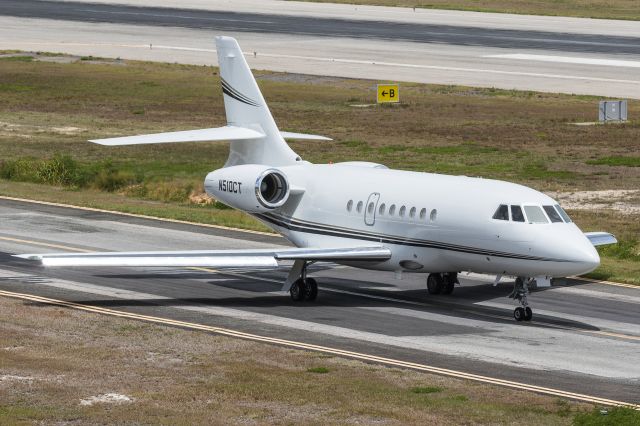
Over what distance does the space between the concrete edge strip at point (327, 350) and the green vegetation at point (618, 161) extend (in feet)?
117

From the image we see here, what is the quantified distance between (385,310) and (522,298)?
388 centimetres

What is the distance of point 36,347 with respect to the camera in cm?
3180

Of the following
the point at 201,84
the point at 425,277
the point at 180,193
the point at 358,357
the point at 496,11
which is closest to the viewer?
the point at 358,357

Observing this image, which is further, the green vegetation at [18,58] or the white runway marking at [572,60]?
the green vegetation at [18,58]

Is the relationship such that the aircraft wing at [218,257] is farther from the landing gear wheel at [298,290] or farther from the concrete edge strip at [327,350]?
the concrete edge strip at [327,350]

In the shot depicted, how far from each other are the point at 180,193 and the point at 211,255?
2301cm

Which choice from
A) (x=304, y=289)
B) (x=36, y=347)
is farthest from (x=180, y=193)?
(x=36, y=347)

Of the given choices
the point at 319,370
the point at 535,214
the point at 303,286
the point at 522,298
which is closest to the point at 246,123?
the point at 303,286

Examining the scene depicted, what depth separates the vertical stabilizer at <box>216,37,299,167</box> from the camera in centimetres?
4206

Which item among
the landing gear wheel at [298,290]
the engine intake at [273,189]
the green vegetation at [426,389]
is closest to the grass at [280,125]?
the landing gear wheel at [298,290]

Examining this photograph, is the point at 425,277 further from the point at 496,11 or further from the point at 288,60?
the point at 496,11

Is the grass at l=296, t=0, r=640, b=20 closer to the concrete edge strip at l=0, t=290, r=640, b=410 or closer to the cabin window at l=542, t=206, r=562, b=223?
the cabin window at l=542, t=206, r=562, b=223

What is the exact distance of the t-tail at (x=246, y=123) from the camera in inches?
1655

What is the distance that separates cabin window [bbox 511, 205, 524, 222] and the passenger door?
4477 millimetres
